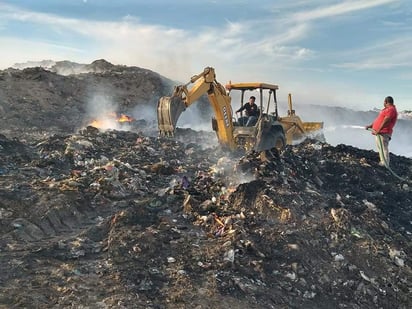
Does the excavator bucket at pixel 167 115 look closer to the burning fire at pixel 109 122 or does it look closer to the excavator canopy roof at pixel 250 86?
the excavator canopy roof at pixel 250 86

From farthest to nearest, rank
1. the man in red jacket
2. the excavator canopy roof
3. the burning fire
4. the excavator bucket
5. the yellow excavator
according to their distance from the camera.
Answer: the burning fire, the excavator canopy roof, the yellow excavator, the man in red jacket, the excavator bucket

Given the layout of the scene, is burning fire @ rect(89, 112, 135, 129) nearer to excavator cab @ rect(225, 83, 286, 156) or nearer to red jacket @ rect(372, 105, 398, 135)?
excavator cab @ rect(225, 83, 286, 156)

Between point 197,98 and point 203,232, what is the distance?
4332 millimetres

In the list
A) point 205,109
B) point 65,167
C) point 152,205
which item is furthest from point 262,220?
point 205,109

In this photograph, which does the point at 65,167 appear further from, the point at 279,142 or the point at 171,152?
the point at 279,142

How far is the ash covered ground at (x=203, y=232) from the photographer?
14.6ft

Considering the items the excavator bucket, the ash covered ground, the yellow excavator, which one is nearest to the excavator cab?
the yellow excavator

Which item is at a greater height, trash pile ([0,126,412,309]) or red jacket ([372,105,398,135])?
red jacket ([372,105,398,135])

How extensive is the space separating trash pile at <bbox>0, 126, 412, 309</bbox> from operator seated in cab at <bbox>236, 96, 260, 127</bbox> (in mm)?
2048

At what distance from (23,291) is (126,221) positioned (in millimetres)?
1941

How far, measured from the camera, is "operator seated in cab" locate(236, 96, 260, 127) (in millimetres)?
10664

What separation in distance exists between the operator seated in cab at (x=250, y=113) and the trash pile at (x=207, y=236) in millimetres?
2048

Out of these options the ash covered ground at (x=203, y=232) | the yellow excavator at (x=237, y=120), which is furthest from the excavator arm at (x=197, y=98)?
A: the ash covered ground at (x=203, y=232)

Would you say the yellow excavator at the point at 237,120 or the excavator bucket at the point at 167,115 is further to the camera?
the yellow excavator at the point at 237,120
